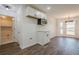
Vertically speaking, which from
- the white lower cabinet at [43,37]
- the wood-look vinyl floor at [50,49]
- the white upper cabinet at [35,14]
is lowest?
the wood-look vinyl floor at [50,49]

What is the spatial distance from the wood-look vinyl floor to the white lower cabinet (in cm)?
10

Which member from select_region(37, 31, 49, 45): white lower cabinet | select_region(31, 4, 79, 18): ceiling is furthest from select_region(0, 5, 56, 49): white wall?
select_region(31, 4, 79, 18): ceiling

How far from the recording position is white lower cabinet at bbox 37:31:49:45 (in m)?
1.91

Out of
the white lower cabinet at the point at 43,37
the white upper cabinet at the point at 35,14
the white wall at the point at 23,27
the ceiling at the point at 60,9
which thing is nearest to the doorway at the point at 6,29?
the white wall at the point at 23,27

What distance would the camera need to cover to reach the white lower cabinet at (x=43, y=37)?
6.27 feet

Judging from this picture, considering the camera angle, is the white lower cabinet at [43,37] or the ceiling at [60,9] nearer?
the ceiling at [60,9]

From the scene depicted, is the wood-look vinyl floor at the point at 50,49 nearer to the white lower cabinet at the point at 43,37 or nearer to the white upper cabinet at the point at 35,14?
the white lower cabinet at the point at 43,37

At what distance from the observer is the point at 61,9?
6.05 ft

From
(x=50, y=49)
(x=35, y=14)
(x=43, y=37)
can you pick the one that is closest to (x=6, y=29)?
(x=35, y=14)

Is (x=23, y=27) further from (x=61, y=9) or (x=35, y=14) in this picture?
(x=61, y=9)

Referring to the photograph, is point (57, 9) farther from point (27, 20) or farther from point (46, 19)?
point (27, 20)

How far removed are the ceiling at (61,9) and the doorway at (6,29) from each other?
593 mm

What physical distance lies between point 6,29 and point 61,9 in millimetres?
1194
